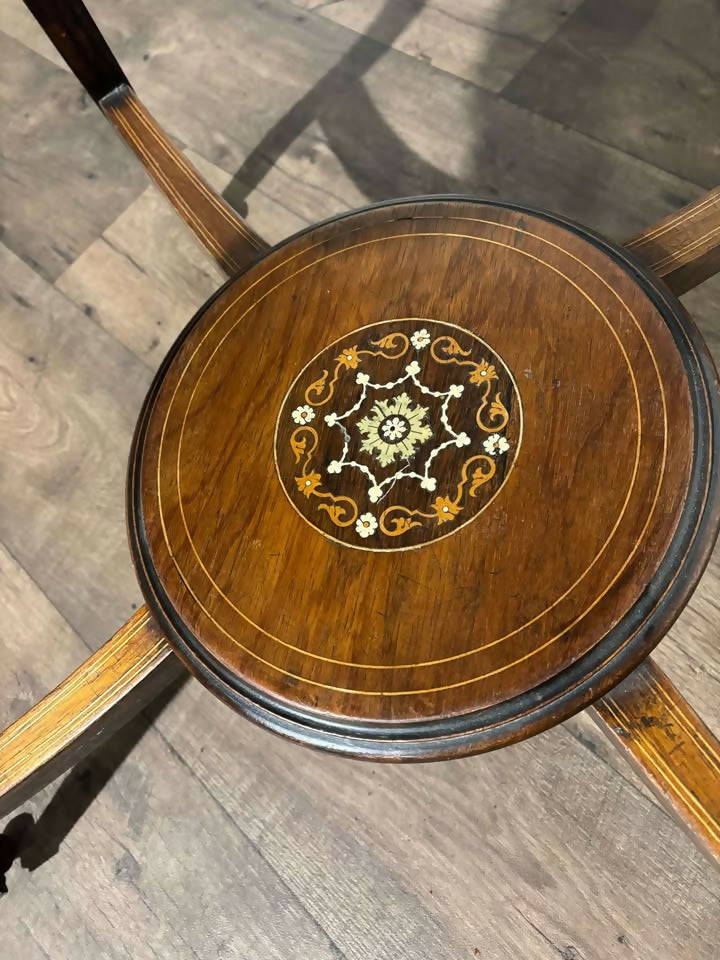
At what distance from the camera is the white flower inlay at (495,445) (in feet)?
2.12

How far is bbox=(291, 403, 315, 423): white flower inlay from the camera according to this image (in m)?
0.71

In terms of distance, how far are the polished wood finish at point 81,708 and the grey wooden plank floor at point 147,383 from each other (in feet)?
1.02

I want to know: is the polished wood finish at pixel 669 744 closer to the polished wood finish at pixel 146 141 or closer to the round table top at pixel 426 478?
the round table top at pixel 426 478

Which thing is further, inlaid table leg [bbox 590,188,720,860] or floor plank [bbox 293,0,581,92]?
floor plank [bbox 293,0,581,92]

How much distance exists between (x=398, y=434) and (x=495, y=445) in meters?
0.09

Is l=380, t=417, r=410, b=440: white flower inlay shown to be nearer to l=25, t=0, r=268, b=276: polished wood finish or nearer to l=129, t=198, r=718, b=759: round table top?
l=129, t=198, r=718, b=759: round table top

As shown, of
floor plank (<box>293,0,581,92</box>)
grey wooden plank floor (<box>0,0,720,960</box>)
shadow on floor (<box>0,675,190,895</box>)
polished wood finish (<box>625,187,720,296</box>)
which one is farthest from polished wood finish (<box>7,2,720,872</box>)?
floor plank (<box>293,0,581,92</box>)

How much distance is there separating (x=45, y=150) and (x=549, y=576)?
1.45 meters

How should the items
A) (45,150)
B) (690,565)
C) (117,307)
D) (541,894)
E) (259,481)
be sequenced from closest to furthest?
1. (690,565)
2. (259,481)
3. (541,894)
4. (117,307)
5. (45,150)

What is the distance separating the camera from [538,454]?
2.09ft

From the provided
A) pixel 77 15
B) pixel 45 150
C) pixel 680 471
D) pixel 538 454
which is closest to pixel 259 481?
pixel 538 454

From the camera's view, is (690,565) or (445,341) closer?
(690,565)

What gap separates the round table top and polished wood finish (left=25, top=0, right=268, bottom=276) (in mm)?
200

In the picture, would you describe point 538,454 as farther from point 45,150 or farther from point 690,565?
point 45,150
